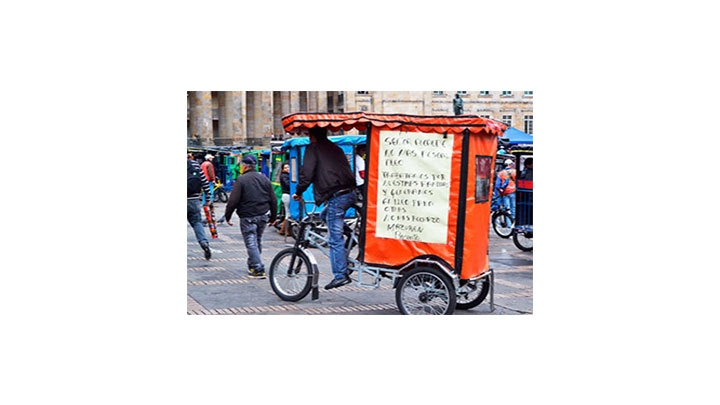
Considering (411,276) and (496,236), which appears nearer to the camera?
(411,276)

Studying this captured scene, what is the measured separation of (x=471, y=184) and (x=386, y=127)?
971 millimetres

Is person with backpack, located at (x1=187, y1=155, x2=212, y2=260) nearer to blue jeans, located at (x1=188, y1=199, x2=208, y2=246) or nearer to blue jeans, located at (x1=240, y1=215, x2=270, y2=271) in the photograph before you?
blue jeans, located at (x1=188, y1=199, x2=208, y2=246)

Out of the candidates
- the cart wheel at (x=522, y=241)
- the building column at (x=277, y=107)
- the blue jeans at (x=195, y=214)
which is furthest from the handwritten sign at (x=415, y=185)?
the cart wheel at (x=522, y=241)

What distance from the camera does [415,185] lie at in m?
7.44

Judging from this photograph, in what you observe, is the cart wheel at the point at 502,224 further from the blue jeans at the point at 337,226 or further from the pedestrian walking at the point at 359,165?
the blue jeans at the point at 337,226

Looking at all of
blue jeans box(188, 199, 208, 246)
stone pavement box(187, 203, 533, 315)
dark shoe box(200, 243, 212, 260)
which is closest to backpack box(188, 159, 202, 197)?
blue jeans box(188, 199, 208, 246)

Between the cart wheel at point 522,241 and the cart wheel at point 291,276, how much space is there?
5.70m

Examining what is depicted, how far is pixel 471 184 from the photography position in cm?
728

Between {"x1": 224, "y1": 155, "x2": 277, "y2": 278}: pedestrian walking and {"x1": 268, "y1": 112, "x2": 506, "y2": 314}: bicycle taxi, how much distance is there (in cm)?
214

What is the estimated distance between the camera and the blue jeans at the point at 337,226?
315 inches

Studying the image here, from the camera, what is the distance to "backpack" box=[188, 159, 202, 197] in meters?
11.2

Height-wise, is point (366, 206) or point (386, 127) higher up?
point (386, 127)
